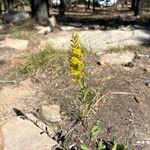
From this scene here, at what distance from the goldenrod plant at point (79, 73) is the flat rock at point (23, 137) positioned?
0.52 m

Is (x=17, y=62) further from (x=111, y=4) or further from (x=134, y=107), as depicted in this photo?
(x=111, y=4)

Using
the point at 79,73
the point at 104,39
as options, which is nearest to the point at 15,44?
the point at 104,39

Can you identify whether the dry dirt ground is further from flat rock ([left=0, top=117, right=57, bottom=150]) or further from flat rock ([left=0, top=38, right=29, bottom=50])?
flat rock ([left=0, top=38, right=29, bottom=50])

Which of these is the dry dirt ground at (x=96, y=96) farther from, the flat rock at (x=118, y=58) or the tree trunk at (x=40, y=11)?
the tree trunk at (x=40, y=11)

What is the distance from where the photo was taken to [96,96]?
16.4ft

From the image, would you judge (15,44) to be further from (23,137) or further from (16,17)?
(16,17)

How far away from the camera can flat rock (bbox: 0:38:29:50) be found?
7434 mm

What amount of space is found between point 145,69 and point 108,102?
1339 millimetres

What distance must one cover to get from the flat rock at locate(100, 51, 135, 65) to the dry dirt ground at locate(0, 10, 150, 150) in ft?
0.38

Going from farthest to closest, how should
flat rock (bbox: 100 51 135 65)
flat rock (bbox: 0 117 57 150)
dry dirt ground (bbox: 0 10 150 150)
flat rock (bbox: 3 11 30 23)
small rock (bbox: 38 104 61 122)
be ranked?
1. flat rock (bbox: 3 11 30 23)
2. flat rock (bbox: 100 51 135 65)
3. small rock (bbox: 38 104 61 122)
4. dry dirt ground (bbox: 0 10 150 150)
5. flat rock (bbox: 0 117 57 150)

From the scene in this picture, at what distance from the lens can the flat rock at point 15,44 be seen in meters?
7.43

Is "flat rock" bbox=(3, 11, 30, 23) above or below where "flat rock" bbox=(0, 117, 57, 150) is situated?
below

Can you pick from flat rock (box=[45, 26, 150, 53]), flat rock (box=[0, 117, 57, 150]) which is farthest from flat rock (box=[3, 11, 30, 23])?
flat rock (box=[0, 117, 57, 150])

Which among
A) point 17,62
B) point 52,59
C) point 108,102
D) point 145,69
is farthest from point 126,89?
point 17,62
